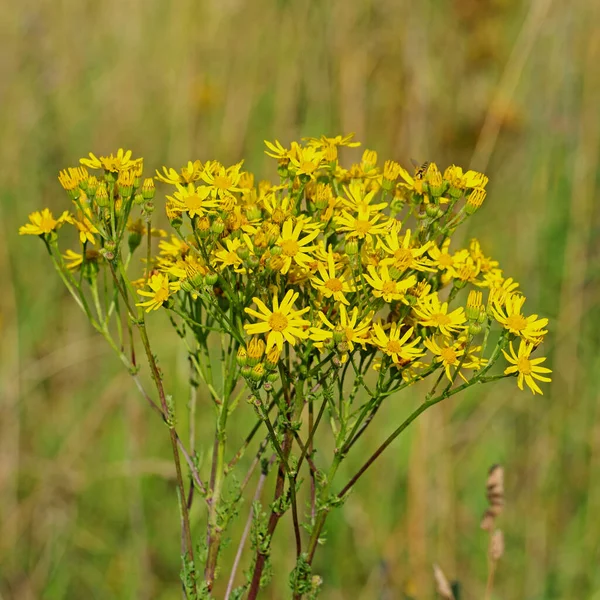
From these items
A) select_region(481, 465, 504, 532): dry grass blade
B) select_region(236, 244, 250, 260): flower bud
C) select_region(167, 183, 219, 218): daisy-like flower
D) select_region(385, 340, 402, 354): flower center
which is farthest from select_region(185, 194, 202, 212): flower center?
select_region(481, 465, 504, 532): dry grass blade

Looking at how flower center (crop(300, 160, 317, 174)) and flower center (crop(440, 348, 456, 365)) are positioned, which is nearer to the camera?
flower center (crop(440, 348, 456, 365))

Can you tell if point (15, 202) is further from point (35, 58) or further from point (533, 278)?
point (533, 278)

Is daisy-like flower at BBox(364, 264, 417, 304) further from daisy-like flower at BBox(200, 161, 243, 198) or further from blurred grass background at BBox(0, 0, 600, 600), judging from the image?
blurred grass background at BBox(0, 0, 600, 600)

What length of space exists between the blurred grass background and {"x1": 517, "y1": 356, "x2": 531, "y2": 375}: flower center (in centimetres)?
119

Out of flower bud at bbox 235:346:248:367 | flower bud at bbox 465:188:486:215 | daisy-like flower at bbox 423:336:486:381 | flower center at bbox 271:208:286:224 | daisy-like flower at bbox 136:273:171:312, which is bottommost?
flower bud at bbox 235:346:248:367

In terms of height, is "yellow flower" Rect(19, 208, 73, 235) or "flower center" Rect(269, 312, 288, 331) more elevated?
"yellow flower" Rect(19, 208, 73, 235)

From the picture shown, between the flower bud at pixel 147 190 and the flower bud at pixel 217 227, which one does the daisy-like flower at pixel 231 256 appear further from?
the flower bud at pixel 147 190

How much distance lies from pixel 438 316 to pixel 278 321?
0.32 m

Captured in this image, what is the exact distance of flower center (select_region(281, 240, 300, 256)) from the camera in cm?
136

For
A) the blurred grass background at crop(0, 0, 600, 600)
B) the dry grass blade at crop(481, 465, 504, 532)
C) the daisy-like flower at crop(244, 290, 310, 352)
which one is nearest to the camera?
the daisy-like flower at crop(244, 290, 310, 352)

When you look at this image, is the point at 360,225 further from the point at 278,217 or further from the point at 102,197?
the point at 102,197

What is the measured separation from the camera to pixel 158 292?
4.67ft

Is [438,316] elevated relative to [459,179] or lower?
lower

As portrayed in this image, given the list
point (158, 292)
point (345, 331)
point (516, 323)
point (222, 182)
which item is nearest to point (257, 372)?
point (345, 331)
